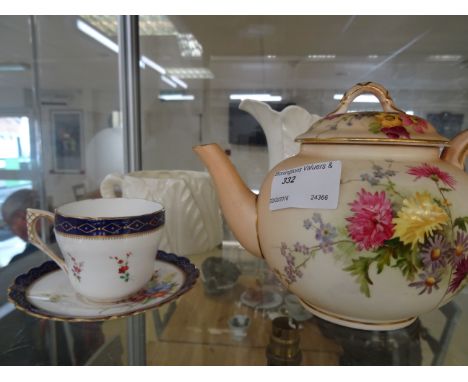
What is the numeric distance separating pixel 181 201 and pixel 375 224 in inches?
12.6

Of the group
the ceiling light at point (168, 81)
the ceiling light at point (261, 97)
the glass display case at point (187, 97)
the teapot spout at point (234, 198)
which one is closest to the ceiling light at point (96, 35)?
the glass display case at point (187, 97)

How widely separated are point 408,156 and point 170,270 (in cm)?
30

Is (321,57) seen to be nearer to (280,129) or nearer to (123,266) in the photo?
(280,129)

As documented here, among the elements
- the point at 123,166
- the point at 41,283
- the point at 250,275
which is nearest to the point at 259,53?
the point at 123,166

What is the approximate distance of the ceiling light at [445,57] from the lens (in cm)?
81

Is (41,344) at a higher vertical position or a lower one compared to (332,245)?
lower

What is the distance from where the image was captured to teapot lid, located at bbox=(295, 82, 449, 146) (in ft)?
1.07

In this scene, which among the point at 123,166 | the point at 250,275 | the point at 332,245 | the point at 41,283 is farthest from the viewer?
the point at 123,166

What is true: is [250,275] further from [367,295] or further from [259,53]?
[259,53]

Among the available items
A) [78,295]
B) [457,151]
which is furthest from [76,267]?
[457,151]

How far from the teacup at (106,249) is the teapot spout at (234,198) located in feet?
0.23

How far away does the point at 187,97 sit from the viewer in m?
1.01

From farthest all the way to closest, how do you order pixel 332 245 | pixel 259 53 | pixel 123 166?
pixel 259 53 < pixel 123 166 < pixel 332 245

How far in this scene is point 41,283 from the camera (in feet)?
1.41
